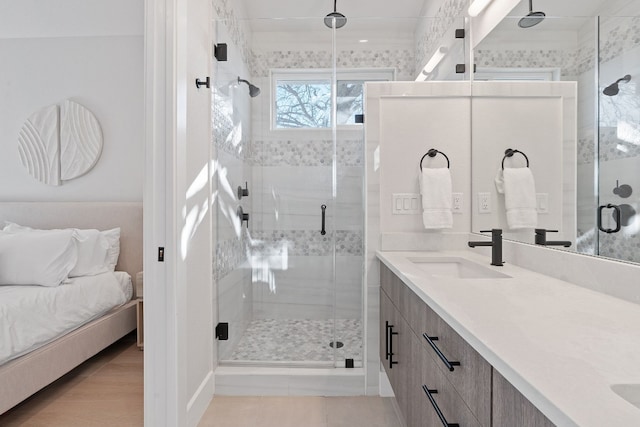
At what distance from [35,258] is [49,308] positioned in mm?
494

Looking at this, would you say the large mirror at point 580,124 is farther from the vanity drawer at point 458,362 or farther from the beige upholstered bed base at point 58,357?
the beige upholstered bed base at point 58,357

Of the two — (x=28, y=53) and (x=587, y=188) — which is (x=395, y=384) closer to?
(x=587, y=188)

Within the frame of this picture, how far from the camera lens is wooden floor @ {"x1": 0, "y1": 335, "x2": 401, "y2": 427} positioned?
6.74 feet

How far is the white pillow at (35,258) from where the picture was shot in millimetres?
2631

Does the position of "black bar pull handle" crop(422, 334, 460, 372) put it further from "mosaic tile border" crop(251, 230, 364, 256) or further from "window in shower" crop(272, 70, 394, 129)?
"window in shower" crop(272, 70, 394, 129)

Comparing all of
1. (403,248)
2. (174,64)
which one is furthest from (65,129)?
(403,248)

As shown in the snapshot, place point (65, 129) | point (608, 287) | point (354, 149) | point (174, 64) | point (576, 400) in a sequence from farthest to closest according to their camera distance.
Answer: point (65, 129)
point (354, 149)
point (174, 64)
point (608, 287)
point (576, 400)

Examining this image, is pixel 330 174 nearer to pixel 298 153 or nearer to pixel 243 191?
pixel 298 153

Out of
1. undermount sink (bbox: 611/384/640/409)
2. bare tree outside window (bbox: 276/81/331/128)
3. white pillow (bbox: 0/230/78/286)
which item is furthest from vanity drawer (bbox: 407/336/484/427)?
white pillow (bbox: 0/230/78/286)

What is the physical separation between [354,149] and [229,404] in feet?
5.75

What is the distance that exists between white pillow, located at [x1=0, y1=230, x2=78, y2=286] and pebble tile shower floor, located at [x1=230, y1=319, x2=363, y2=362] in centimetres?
139

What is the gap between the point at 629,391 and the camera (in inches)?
22.1

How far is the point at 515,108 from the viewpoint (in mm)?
1790

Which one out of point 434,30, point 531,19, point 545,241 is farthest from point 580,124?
point 434,30
